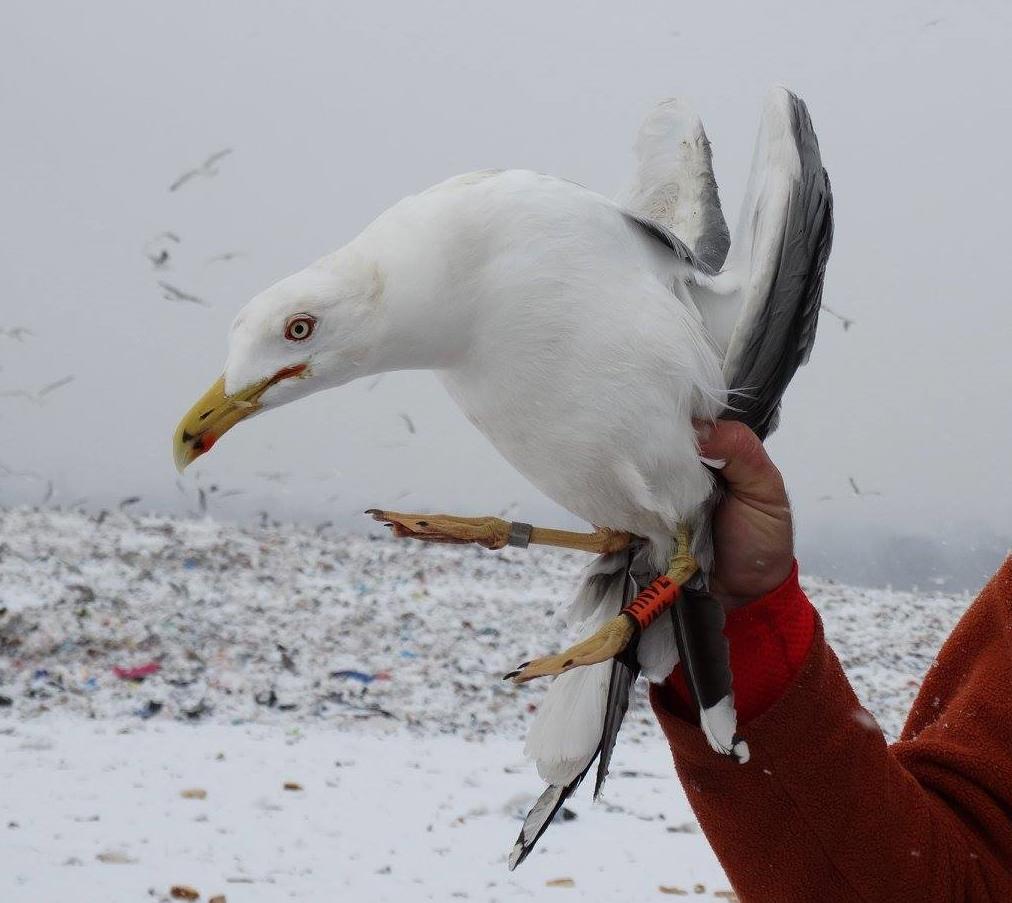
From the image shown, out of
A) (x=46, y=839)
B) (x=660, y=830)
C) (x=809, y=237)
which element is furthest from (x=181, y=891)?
(x=809, y=237)

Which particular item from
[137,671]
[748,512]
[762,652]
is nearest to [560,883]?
[762,652]

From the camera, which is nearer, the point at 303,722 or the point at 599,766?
the point at 599,766

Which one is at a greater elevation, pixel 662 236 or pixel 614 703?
pixel 662 236

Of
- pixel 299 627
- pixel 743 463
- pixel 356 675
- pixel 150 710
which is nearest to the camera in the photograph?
pixel 743 463

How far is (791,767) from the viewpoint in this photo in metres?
1.33

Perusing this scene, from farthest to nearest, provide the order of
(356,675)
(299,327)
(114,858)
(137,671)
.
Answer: (356,675)
(137,671)
(114,858)
(299,327)

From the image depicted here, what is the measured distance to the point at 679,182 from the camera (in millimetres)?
1828

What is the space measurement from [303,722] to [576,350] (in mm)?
2857

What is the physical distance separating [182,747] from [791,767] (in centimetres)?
255

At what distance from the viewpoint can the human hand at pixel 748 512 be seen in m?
1.33

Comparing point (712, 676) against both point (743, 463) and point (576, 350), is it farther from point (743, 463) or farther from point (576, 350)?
point (576, 350)

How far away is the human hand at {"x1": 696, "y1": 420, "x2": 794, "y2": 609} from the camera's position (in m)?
1.33

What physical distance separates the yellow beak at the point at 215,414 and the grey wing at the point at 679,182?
2.63 feet

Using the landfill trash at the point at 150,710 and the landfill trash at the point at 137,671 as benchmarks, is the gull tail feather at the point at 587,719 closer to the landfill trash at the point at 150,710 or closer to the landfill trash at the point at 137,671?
the landfill trash at the point at 150,710
